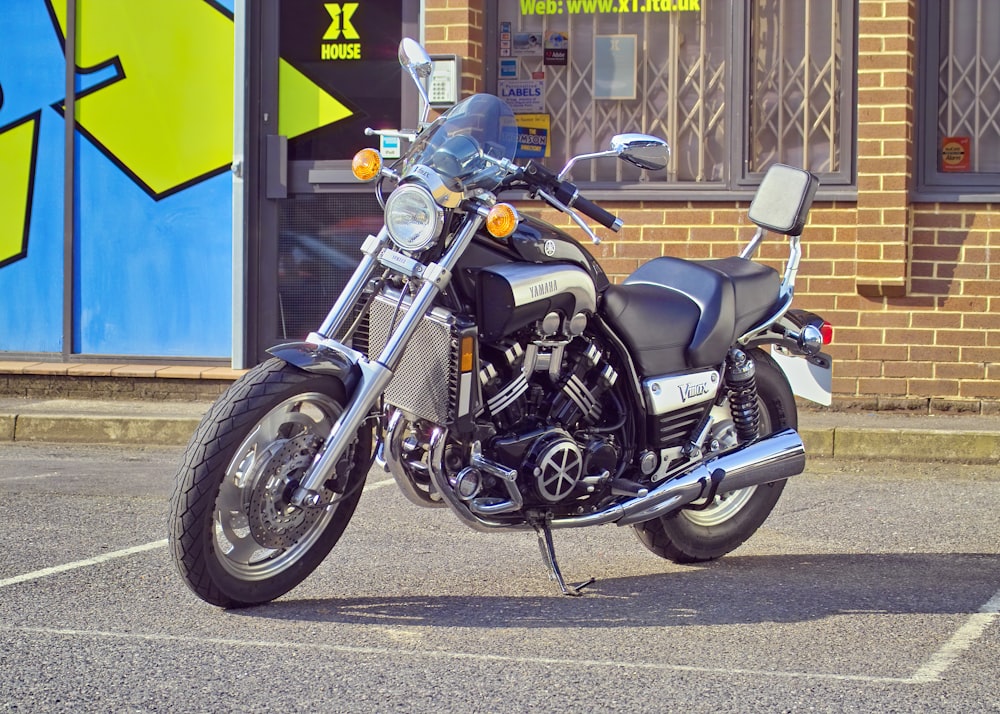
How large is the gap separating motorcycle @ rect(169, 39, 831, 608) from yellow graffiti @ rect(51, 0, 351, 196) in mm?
5119

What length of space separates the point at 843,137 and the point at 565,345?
16.1 feet

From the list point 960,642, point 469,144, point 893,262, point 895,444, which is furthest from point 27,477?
point 893,262

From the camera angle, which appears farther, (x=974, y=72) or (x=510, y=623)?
(x=974, y=72)

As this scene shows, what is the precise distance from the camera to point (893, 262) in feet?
28.2

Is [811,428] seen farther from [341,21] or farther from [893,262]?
[341,21]

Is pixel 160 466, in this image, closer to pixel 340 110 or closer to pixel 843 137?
pixel 340 110

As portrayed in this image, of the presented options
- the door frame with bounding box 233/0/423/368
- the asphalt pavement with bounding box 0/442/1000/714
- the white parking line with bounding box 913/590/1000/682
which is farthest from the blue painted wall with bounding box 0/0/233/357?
the white parking line with bounding box 913/590/1000/682

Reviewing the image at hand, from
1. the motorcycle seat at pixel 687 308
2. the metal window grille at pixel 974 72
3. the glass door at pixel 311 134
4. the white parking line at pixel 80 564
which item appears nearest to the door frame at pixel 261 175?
the glass door at pixel 311 134

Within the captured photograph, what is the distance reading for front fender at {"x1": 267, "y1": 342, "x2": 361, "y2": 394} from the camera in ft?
13.7

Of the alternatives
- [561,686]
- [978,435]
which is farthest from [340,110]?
[561,686]

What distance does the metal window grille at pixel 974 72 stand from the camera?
28.9 feet

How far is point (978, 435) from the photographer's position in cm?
771

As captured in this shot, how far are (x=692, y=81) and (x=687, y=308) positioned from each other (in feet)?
15.2

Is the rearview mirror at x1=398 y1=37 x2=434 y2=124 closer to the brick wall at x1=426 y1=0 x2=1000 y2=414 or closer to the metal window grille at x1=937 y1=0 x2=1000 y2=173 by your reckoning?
the brick wall at x1=426 y1=0 x2=1000 y2=414
